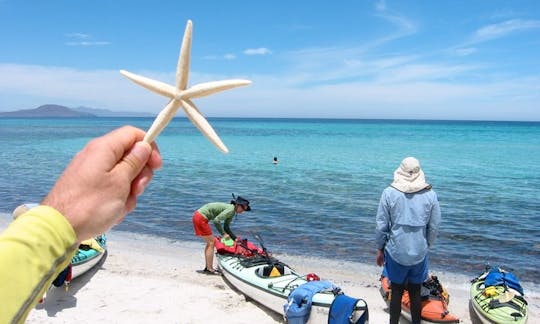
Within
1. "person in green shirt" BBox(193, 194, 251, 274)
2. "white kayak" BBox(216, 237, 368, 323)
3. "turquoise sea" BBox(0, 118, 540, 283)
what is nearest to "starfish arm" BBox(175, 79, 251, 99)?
"white kayak" BBox(216, 237, 368, 323)

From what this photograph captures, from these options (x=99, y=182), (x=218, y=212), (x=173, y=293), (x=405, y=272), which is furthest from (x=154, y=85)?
(x=218, y=212)

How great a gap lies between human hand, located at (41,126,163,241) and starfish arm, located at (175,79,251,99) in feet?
2.45

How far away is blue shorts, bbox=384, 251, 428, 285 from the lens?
20.6ft

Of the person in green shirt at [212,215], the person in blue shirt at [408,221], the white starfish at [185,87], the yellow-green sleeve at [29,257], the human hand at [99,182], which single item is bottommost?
the person in green shirt at [212,215]

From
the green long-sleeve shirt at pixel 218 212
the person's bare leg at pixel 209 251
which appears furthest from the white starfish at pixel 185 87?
the person's bare leg at pixel 209 251

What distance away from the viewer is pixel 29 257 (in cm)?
110

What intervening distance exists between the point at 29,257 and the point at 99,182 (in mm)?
368

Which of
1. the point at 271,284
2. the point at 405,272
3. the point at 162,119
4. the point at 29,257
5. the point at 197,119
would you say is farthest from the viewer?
the point at 271,284

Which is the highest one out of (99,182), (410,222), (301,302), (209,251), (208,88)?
(208,88)

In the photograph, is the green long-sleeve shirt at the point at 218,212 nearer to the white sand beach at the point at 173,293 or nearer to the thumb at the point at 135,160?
the white sand beach at the point at 173,293

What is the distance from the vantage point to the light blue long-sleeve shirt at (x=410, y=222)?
6082 mm

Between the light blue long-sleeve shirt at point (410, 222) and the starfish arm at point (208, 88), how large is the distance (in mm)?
4209

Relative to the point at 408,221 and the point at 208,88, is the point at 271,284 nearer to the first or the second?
the point at 408,221

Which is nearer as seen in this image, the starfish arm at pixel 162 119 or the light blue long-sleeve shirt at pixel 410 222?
the starfish arm at pixel 162 119
